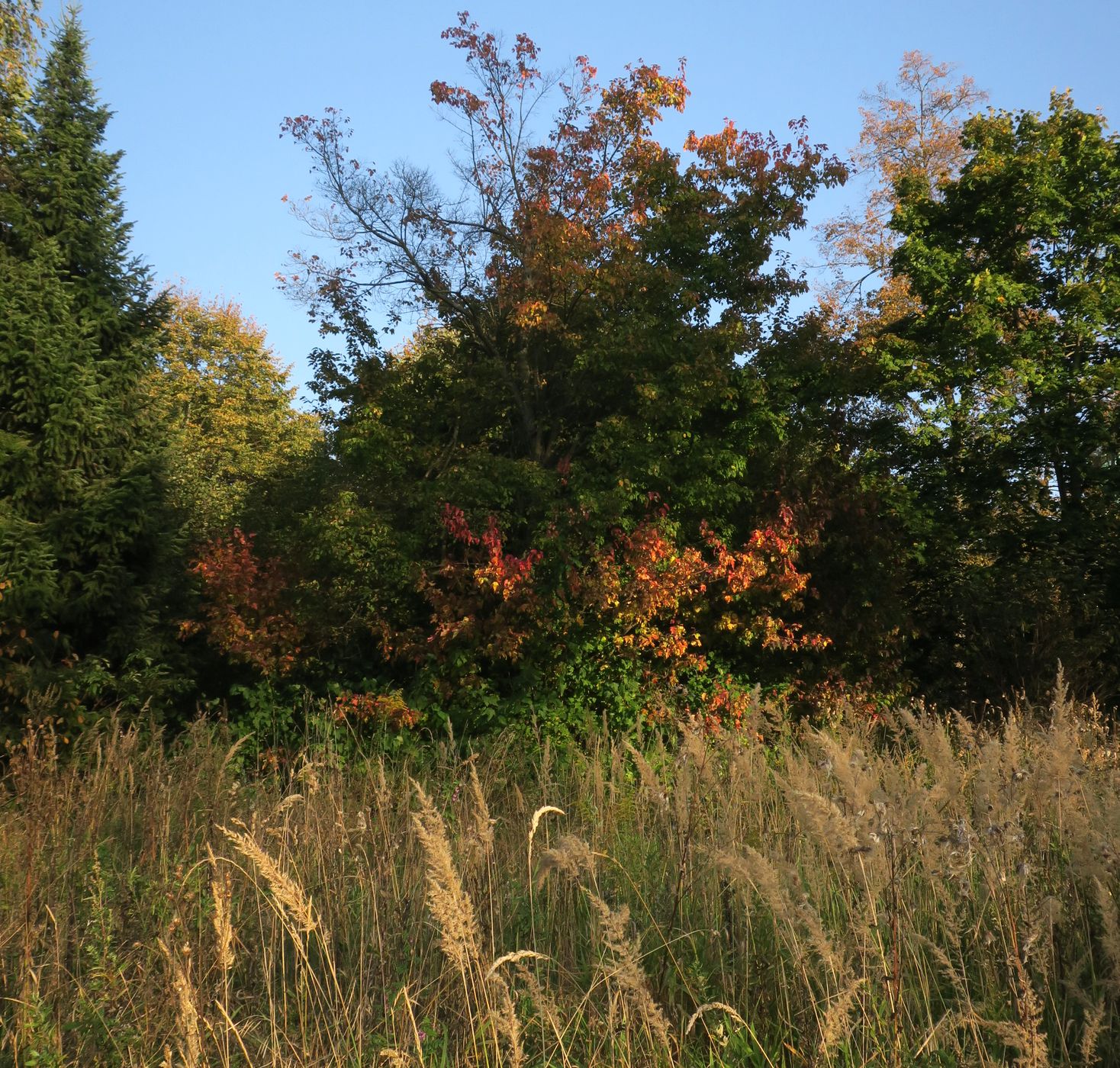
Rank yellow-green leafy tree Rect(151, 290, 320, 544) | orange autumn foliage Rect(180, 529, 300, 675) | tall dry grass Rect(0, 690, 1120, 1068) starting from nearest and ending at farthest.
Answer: tall dry grass Rect(0, 690, 1120, 1068), orange autumn foliage Rect(180, 529, 300, 675), yellow-green leafy tree Rect(151, 290, 320, 544)

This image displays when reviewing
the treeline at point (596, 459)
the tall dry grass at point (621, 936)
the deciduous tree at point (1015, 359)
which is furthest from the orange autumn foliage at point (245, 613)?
the deciduous tree at point (1015, 359)

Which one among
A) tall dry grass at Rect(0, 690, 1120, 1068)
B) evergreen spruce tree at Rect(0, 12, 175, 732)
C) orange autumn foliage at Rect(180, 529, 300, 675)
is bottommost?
tall dry grass at Rect(0, 690, 1120, 1068)

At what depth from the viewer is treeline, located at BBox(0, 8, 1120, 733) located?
1038cm

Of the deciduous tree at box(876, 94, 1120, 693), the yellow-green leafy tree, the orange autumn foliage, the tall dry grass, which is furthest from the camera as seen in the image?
the yellow-green leafy tree

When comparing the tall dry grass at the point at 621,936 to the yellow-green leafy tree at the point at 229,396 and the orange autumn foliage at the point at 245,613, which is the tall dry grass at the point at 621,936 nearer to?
the orange autumn foliage at the point at 245,613

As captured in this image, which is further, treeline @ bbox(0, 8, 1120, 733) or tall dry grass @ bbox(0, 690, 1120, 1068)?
treeline @ bbox(0, 8, 1120, 733)

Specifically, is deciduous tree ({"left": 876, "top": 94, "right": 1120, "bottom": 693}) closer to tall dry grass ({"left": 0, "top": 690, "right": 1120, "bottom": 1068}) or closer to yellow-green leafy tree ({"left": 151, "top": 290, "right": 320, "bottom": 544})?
tall dry grass ({"left": 0, "top": 690, "right": 1120, "bottom": 1068})

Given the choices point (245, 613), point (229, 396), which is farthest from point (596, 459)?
point (229, 396)

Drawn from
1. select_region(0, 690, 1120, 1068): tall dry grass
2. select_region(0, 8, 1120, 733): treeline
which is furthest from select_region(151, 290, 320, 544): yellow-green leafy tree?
select_region(0, 690, 1120, 1068): tall dry grass

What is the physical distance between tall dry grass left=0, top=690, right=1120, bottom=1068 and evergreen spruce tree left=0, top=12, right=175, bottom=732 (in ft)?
21.1

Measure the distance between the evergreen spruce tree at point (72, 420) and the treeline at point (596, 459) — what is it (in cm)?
5

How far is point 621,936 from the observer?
7.38 feet

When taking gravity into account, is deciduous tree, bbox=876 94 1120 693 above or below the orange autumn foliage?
above

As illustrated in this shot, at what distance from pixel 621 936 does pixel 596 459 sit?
34.3ft
